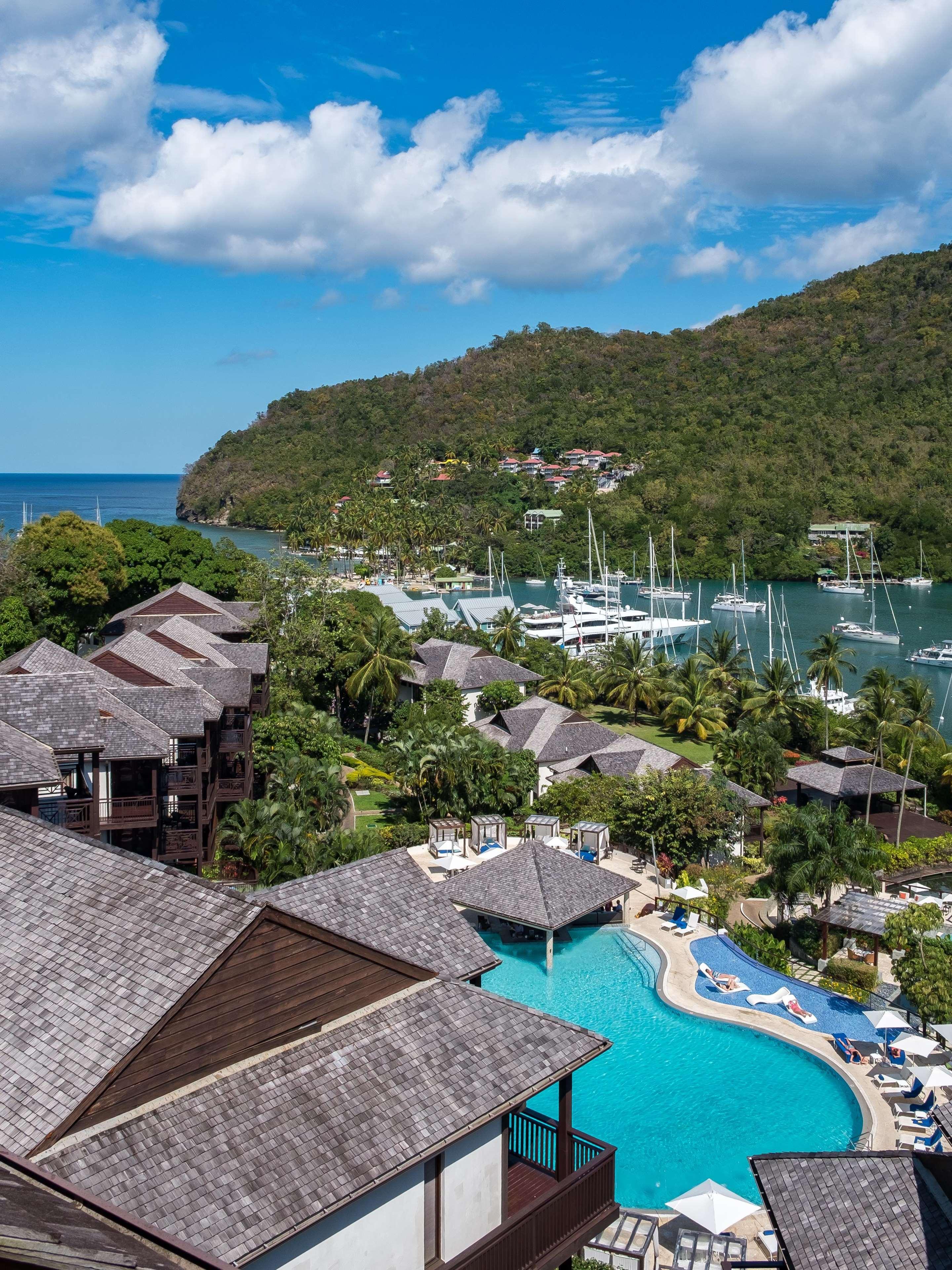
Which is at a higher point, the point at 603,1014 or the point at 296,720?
the point at 296,720

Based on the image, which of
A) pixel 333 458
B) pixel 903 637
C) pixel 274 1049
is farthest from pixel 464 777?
pixel 333 458

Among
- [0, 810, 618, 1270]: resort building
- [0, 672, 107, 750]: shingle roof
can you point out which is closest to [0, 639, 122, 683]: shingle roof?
[0, 672, 107, 750]: shingle roof

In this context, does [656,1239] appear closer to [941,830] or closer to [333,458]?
[941,830]

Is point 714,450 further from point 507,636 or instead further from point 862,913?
point 862,913

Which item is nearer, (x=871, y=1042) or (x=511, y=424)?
(x=871, y=1042)

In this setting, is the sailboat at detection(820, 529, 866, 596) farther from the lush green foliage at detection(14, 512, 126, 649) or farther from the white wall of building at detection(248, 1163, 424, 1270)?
the white wall of building at detection(248, 1163, 424, 1270)

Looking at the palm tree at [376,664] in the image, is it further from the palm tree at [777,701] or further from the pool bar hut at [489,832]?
the palm tree at [777,701]
